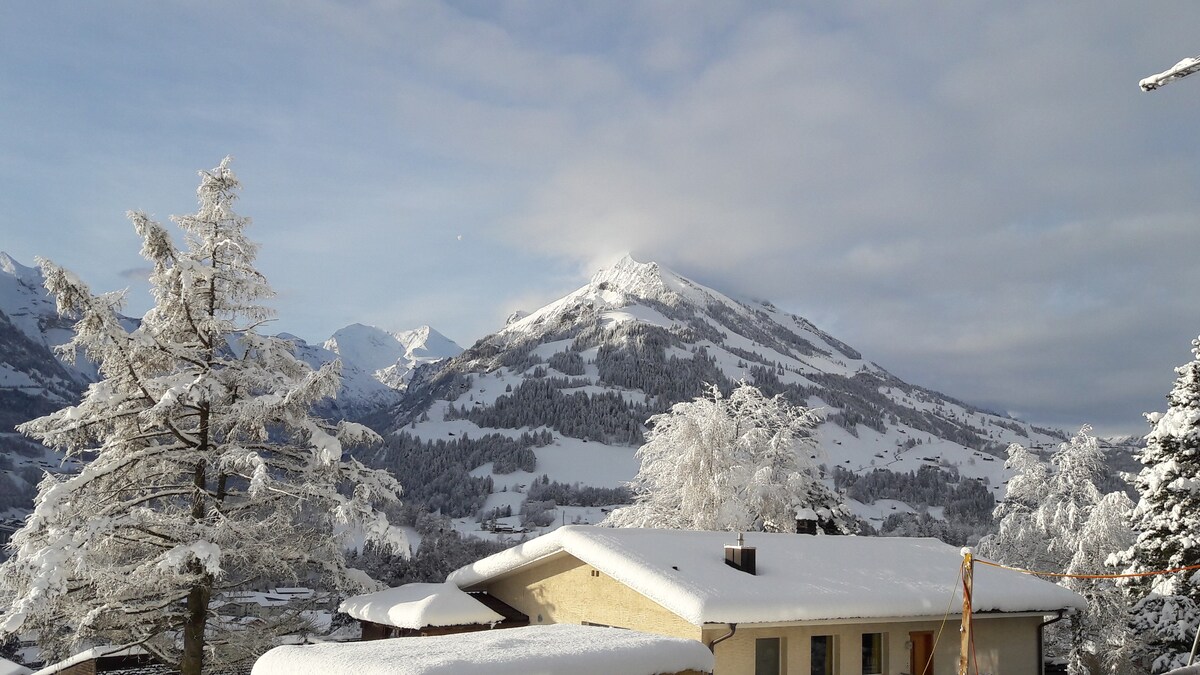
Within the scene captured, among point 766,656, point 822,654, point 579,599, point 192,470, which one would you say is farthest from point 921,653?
point 192,470

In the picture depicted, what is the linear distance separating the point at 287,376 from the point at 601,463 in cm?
16854

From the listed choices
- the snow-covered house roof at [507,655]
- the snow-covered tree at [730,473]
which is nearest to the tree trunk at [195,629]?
the snow-covered house roof at [507,655]

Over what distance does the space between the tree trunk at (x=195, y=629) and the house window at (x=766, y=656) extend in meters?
9.98

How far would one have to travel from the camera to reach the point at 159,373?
1628 centimetres

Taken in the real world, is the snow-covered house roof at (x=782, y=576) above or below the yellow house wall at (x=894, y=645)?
above

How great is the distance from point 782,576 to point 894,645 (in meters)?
2.94

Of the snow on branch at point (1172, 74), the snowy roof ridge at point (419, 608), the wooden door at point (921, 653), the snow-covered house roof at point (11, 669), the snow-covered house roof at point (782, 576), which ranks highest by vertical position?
the snow on branch at point (1172, 74)

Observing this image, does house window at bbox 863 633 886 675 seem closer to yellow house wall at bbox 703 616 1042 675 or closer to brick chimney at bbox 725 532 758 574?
yellow house wall at bbox 703 616 1042 675

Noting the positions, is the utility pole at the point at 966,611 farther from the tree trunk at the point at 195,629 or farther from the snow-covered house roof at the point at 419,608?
the tree trunk at the point at 195,629

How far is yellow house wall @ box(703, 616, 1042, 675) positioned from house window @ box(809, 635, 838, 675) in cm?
10

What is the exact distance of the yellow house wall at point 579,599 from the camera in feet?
50.3

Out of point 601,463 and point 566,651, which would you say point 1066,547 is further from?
point 601,463

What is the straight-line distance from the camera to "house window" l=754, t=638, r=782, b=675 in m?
15.2

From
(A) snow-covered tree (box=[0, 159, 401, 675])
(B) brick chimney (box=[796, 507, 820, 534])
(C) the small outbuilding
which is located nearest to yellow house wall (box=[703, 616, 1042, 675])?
(C) the small outbuilding
